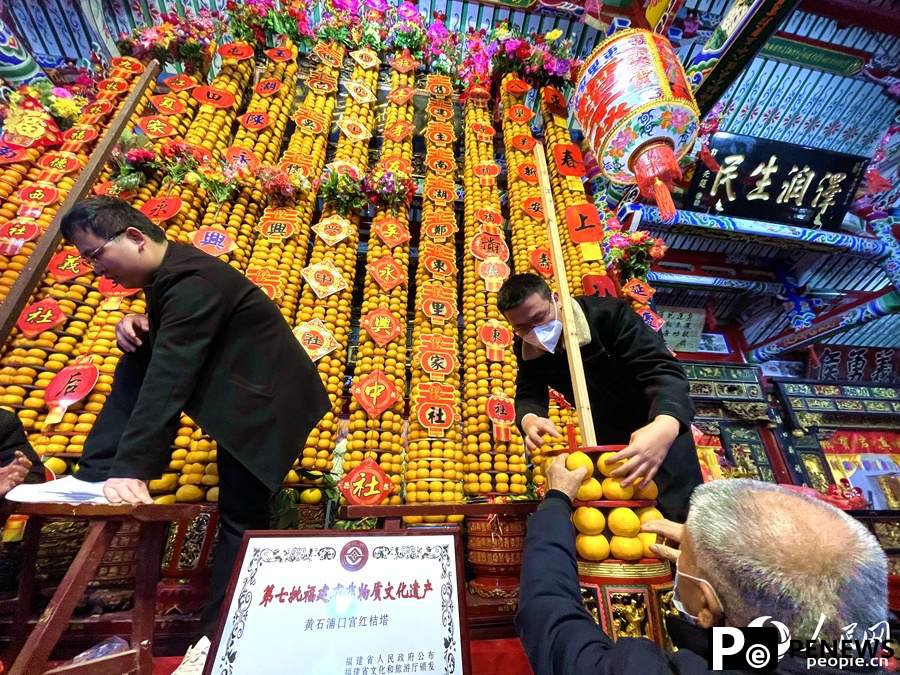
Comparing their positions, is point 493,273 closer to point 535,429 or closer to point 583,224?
point 583,224

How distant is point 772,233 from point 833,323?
259 centimetres

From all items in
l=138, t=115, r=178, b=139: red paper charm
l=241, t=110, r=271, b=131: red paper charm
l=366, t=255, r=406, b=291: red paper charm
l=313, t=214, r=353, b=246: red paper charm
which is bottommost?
l=366, t=255, r=406, b=291: red paper charm

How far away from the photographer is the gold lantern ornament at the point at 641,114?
9.66 ft

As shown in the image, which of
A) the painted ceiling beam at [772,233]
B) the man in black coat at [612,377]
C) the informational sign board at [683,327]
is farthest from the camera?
the informational sign board at [683,327]

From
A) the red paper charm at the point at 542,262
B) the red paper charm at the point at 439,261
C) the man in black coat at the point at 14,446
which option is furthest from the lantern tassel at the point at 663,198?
the man in black coat at the point at 14,446

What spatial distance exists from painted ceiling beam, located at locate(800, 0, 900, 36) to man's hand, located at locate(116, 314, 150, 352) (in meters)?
7.88

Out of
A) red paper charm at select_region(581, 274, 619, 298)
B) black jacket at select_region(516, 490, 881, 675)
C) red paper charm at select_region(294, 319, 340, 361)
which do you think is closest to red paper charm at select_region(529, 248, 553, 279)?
red paper charm at select_region(581, 274, 619, 298)

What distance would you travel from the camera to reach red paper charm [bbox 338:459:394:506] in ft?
7.83

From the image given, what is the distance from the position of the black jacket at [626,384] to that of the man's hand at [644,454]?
163 mm

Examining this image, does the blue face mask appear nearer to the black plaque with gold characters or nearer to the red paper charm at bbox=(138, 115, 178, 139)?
the red paper charm at bbox=(138, 115, 178, 139)

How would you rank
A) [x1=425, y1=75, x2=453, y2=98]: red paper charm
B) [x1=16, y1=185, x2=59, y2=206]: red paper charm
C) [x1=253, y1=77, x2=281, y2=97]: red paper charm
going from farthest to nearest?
[x1=425, y1=75, x2=453, y2=98]: red paper charm, [x1=253, y1=77, x2=281, y2=97]: red paper charm, [x1=16, y1=185, x2=59, y2=206]: red paper charm

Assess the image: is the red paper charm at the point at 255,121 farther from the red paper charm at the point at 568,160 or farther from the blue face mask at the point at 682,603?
the blue face mask at the point at 682,603

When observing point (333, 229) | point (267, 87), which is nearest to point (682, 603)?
point (333, 229)

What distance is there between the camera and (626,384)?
192 centimetres
